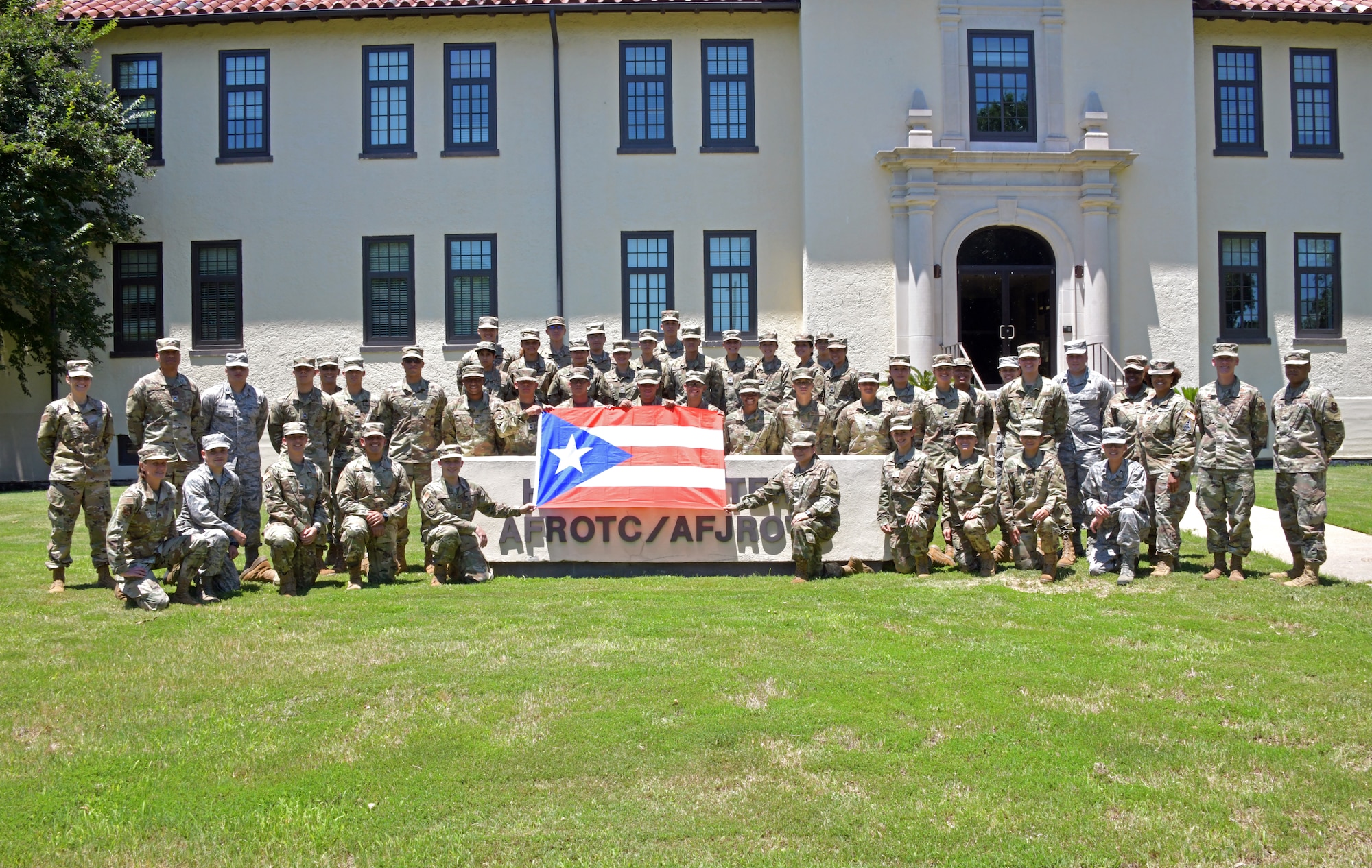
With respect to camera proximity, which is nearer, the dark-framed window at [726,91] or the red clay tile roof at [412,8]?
the red clay tile roof at [412,8]

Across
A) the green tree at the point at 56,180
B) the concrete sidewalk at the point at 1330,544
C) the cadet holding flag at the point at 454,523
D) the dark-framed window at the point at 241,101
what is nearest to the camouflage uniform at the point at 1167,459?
the concrete sidewalk at the point at 1330,544

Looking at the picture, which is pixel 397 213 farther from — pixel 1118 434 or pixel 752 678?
pixel 752 678

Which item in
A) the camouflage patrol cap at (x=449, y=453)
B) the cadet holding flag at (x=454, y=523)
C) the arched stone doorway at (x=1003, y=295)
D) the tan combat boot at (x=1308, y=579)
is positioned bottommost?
the tan combat boot at (x=1308, y=579)

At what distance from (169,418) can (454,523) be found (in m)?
3.19

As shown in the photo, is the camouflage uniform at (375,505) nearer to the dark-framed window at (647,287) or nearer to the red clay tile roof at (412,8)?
the dark-framed window at (647,287)

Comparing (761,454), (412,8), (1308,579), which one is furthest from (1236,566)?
(412,8)

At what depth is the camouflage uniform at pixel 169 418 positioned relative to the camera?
38.0 feet

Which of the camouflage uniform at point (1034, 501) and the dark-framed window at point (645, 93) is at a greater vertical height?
the dark-framed window at point (645, 93)

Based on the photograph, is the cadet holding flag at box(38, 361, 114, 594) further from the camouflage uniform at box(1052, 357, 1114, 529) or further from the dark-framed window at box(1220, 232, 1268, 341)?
the dark-framed window at box(1220, 232, 1268, 341)

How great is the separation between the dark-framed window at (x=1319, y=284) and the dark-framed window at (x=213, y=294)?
1996 cm

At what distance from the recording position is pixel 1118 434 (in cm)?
1106

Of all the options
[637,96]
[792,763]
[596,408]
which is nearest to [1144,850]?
[792,763]

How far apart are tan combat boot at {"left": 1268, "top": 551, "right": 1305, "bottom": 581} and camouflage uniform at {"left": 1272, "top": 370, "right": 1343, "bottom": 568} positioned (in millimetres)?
29

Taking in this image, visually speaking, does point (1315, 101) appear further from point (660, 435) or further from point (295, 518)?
point (295, 518)
